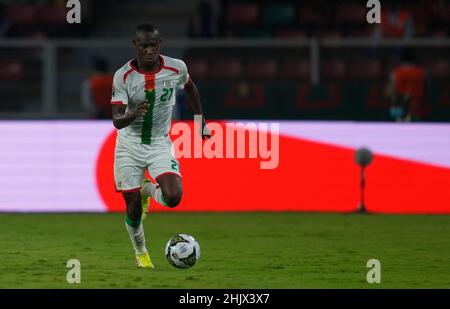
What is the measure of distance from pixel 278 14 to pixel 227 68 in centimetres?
398

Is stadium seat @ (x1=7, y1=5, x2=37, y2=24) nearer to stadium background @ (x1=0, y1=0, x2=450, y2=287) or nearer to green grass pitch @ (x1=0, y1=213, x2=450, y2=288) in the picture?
stadium background @ (x1=0, y1=0, x2=450, y2=287)

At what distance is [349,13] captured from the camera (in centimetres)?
2178

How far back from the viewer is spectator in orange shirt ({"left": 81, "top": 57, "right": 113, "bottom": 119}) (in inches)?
736

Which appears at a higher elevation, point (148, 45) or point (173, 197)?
point (148, 45)

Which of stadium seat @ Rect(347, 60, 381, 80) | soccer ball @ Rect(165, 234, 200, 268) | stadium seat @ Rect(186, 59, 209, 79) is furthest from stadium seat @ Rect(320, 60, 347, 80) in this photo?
soccer ball @ Rect(165, 234, 200, 268)

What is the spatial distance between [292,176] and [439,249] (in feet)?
12.4

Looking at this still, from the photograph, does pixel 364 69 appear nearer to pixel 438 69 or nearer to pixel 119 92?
pixel 438 69

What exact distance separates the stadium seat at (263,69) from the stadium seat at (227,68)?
0.63 feet

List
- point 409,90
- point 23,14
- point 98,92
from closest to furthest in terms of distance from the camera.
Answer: point 409,90, point 98,92, point 23,14

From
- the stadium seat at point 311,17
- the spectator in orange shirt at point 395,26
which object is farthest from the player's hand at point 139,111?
the stadium seat at point 311,17

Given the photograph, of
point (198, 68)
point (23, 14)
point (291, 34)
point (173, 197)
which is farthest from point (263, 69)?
point (173, 197)

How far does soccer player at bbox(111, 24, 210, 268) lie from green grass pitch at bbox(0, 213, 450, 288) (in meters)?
0.55
